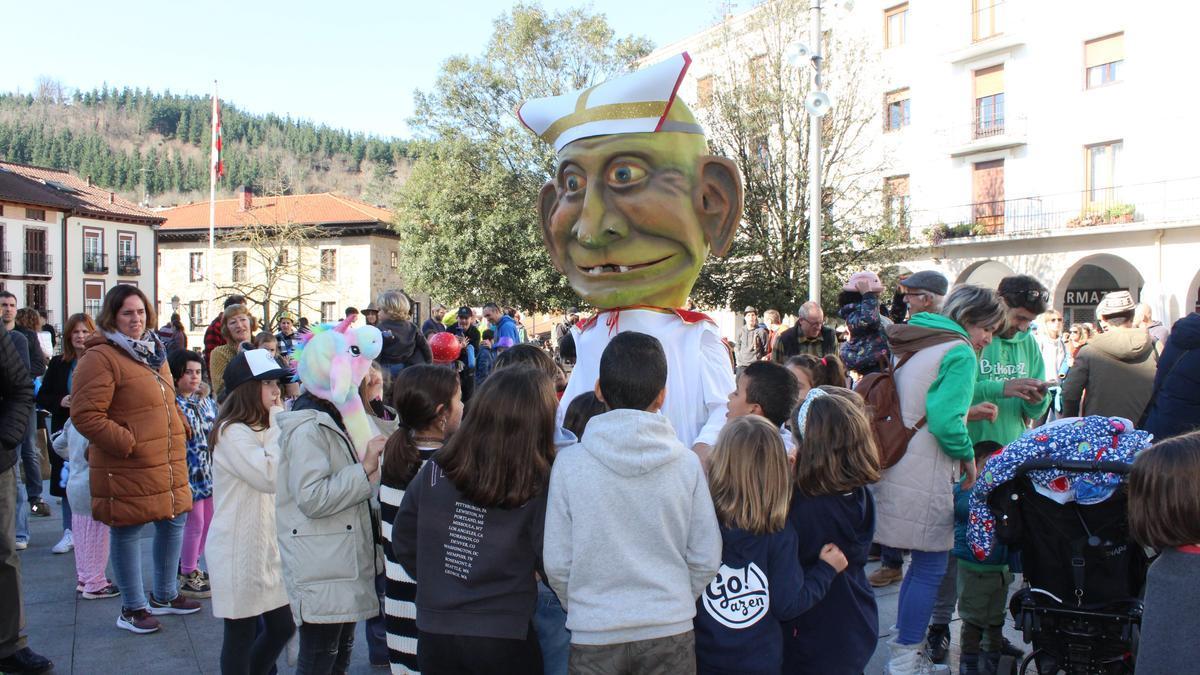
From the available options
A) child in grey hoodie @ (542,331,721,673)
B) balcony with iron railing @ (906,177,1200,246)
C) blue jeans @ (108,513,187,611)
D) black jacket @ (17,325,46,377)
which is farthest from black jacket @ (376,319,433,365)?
balcony with iron railing @ (906,177,1200,246)

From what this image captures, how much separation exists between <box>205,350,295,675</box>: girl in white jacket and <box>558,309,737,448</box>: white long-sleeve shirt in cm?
130

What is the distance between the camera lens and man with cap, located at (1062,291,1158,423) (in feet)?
19.1

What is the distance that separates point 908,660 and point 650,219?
2.30 m

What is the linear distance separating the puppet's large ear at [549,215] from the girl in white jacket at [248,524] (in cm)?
145

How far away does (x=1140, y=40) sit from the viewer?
749 inches

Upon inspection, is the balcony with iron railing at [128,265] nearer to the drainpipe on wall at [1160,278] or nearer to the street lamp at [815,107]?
the street lamp at [815,107]

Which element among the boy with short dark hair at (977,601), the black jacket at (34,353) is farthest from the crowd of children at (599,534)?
the black jacket at (34,353)

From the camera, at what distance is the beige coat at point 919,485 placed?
13.1 feet

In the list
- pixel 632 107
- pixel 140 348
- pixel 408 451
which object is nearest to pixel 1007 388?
pixel 632 107

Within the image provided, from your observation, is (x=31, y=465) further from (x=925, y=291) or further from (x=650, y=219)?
(x=925, y=291)

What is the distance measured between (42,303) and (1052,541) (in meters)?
41.8

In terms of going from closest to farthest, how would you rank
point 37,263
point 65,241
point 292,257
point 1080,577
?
1. point 1080,577
2. point 37,263
3. point 65,241
4. point 292,257

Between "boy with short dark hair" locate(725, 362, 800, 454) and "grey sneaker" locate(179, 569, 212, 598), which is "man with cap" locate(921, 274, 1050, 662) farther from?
"grey sneaker" locate(179, 569, 212, 598)

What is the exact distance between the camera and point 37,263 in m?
35.6
